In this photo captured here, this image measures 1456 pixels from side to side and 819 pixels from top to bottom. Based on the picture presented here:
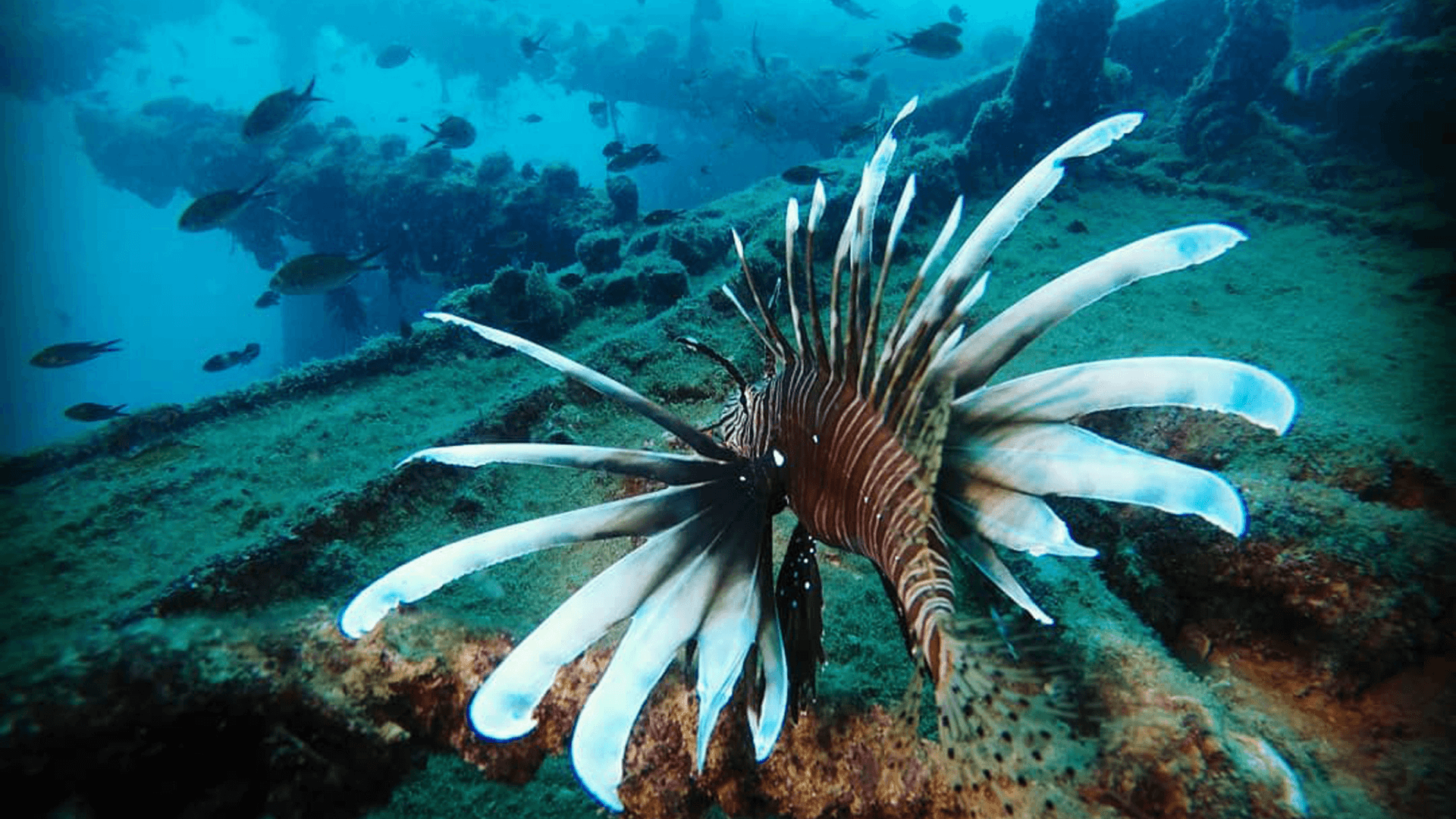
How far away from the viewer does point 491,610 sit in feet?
5.93

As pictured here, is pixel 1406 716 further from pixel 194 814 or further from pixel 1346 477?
pixel 194 814

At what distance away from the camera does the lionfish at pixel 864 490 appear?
3.28ft

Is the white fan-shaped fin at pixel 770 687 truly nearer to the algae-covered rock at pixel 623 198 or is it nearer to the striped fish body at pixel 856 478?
the striped fish body at pixel 856 478

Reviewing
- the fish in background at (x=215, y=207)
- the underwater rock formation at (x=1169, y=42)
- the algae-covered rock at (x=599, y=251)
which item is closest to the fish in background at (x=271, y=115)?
the fish in background at (x=215, y=207)

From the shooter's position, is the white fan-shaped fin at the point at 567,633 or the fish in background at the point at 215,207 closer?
the white fan-shaped fin at the point at 567,633

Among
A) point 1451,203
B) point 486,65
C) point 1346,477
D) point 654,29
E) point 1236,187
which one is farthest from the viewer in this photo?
point 486,65

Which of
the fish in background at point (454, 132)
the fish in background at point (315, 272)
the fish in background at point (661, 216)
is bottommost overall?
the fish in background at point (315, 272)

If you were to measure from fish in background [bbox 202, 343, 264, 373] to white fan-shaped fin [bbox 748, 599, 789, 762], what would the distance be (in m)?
7.84

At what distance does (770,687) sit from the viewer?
121 centimetres

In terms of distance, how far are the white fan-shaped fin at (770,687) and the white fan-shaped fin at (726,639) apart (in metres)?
0.05

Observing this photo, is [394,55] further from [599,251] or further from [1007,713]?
[1007,713]

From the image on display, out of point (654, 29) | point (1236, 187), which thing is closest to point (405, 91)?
point (654, 29)

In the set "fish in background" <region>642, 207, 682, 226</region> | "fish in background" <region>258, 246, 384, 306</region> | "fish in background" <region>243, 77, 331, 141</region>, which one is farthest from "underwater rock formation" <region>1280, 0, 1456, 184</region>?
"fish in background" <region>243, 77, 331, 141</region>

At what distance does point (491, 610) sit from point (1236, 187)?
26.6 feet
